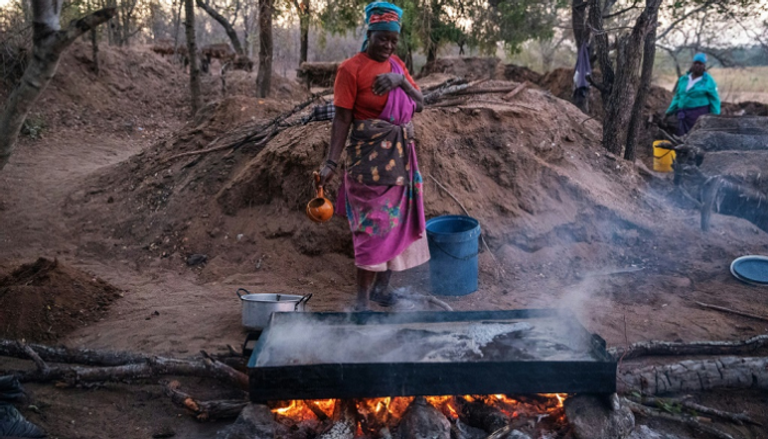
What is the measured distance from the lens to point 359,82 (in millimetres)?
3520

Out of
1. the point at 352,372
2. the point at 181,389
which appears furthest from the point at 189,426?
the point at 352,372

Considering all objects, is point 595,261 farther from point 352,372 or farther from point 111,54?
point 111,54

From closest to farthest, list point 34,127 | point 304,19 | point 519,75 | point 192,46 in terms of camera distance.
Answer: point 192,46, point 34,127, point 304,19, point 519,75

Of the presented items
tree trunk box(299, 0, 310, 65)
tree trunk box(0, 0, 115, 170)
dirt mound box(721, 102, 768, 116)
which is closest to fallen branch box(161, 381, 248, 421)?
tree trunk box(0, 0, 115, 170)

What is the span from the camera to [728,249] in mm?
5742

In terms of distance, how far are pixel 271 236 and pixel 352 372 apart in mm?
2982

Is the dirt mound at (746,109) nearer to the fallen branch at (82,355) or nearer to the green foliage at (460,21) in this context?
the green foliage at (460,21)

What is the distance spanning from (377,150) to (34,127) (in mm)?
9256

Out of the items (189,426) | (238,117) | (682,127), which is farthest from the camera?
(682,127)

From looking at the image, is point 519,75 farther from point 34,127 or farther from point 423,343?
point 423,343

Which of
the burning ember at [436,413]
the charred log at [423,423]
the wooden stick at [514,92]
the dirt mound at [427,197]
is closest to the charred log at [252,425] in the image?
the burning ember at [436,413]

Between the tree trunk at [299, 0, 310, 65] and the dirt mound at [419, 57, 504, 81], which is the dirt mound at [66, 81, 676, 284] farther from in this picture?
the dirt mound at [419, 57, 504, 81]

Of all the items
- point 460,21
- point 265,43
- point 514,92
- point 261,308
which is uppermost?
point 460,21

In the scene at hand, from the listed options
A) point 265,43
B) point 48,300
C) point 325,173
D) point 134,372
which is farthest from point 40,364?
point 265,43
